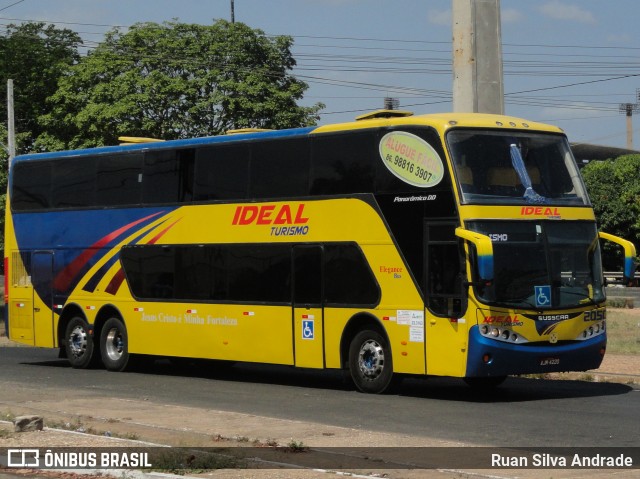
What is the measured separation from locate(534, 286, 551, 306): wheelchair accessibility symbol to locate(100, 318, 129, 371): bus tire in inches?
357

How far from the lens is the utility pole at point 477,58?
24703mm

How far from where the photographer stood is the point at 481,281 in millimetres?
17391

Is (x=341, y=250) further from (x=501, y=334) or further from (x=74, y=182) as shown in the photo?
(x=74, y=182)

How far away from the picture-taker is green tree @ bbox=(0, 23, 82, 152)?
59.1 meters

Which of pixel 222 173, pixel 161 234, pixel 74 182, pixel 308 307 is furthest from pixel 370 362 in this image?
pixel 74 182

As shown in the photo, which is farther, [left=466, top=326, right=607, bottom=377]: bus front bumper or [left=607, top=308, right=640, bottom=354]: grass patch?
[left=607, top=308, right=640, bottom=354]: grass patch

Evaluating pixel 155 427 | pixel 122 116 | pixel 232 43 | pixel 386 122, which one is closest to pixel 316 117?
pixel 232 43

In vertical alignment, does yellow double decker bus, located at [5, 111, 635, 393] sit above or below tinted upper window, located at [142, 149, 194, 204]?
below

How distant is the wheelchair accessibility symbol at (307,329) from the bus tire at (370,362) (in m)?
0.85

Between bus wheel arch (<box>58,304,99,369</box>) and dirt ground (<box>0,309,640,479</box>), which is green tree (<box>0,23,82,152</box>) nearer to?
bus wheel arch (<box>58,304,99,369</box>)

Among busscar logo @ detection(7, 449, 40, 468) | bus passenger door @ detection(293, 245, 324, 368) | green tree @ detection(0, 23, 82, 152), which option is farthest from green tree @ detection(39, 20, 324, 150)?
busscar logo @ detection(7, 449, 40, 468)

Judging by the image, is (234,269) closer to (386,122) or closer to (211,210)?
(211,210)

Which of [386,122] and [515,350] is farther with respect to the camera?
[386,122]

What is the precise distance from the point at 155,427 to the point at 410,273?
5534 mm
